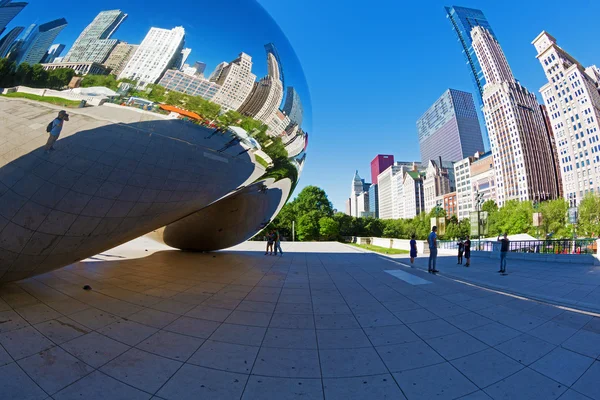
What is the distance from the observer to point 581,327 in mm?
3865

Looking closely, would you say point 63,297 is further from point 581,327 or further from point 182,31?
point 581,327

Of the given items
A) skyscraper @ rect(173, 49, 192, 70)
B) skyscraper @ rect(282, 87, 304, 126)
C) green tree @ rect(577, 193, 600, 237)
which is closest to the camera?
skyscraper @ rect(173, 49, 192, 70)

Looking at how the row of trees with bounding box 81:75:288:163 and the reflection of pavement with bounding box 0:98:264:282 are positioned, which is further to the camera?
the row of trees with bounding box 81:75:288:163

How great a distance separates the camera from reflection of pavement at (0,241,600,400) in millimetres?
2375

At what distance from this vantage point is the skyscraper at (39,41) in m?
3.31

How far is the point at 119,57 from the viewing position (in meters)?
3.62

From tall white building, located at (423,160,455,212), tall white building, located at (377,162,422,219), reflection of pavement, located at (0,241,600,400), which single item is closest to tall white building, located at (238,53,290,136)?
reflection of pavement, located at (0,241,600,400)

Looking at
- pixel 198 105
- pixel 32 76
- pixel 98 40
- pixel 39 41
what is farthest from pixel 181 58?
pixel 32 76

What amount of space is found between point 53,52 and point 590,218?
65025 mm

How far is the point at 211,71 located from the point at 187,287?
14.8 ft

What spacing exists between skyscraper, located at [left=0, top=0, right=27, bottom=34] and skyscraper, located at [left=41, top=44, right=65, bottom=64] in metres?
0.53

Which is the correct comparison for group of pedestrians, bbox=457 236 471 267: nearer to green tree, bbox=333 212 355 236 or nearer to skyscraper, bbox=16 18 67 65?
skyscraper, bbox=16 18 67 65

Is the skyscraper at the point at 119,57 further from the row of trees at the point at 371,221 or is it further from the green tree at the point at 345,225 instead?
the green tree at the point at 345,225

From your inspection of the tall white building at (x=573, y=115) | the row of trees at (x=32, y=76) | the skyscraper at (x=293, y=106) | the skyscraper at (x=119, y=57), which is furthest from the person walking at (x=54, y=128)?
the tall white building at (x=573, y=115)
